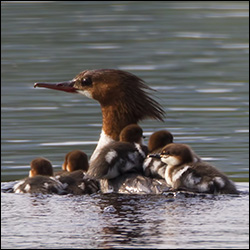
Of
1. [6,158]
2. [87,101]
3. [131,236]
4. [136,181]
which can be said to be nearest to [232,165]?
[136,181]

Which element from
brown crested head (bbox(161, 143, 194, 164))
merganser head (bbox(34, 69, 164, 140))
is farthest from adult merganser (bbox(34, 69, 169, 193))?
brown crested head (bbox(161, 143, 194, 164))

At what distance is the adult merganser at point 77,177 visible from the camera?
8.53 metres

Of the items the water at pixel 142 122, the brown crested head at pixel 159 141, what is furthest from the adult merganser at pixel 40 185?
the brown crested head at pixel 159 141

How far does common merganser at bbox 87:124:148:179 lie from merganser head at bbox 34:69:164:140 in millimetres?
548

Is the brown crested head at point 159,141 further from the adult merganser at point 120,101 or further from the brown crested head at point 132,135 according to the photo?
the adult merganser at point 120,101

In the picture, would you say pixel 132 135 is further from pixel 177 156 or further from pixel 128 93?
pixel 177 156

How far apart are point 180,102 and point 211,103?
437 mm

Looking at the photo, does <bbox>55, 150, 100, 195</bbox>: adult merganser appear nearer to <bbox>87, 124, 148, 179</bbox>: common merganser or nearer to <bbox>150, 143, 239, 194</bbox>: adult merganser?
<bbox>87, 124, 148, 179</bbox>: common merganser

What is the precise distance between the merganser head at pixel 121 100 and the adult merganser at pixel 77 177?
37cm

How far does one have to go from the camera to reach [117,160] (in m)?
8.37

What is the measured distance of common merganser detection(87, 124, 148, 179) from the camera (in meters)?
8.33

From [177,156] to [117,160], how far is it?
1.68ft

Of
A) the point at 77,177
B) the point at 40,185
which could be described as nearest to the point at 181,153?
the point at 77,177

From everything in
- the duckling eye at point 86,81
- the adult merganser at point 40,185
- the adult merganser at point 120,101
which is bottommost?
the adult merganser at point 40,185
